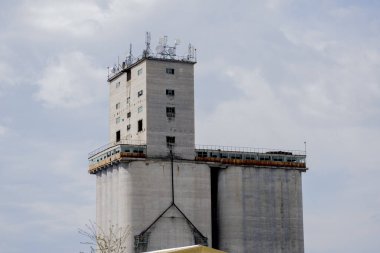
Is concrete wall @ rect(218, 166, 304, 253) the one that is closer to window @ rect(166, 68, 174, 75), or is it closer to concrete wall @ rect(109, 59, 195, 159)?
concrete wall @ rect(109, 59, 195, 159)

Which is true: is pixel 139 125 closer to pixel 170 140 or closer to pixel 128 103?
pixel 170 140

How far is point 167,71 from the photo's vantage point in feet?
611

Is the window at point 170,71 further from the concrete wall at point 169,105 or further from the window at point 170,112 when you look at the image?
the window at point 170,112

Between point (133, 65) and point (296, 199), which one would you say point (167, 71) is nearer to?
point (133, 65)

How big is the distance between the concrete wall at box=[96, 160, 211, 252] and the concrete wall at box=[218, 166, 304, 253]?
18.5ft

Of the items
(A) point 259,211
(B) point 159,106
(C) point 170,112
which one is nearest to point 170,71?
(B) point 159,106

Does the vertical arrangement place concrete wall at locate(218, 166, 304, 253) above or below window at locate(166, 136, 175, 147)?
below

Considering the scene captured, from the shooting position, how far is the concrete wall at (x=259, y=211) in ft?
608

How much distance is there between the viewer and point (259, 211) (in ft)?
617

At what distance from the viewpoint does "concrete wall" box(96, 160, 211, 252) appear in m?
174

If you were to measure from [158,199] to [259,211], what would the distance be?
23.9m

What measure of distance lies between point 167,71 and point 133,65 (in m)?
8.23

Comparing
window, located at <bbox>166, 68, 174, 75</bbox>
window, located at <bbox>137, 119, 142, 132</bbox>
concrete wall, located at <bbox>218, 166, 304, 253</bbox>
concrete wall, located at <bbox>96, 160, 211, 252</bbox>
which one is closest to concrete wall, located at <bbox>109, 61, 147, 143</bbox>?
window, located at <bbox>137, 119, 142, 132</bbox>

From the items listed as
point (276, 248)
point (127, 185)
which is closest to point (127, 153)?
point (127, 185)
